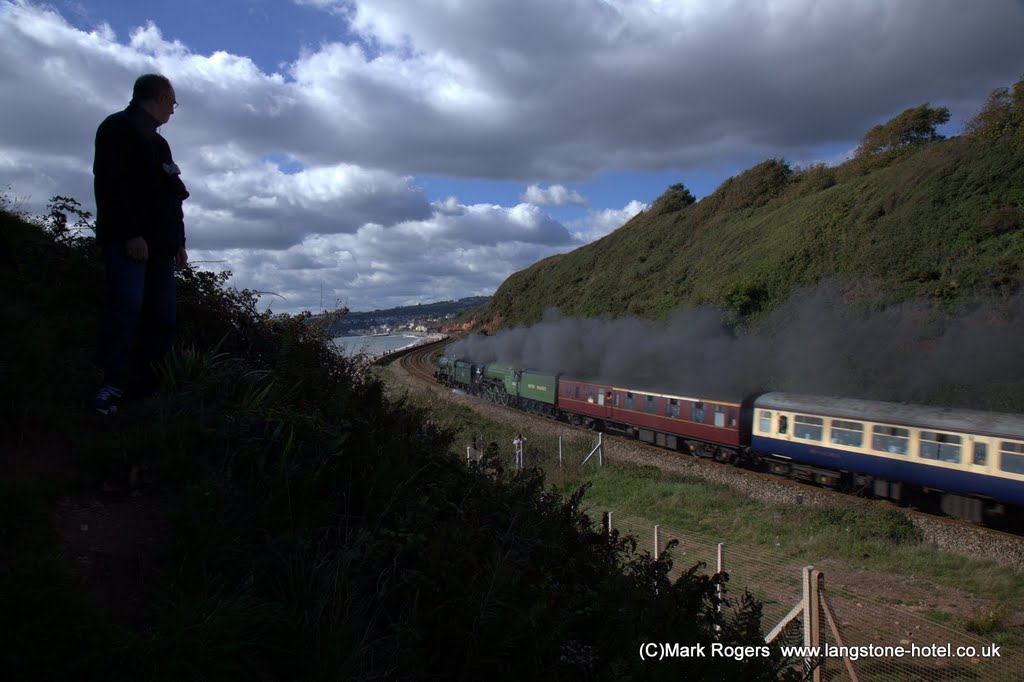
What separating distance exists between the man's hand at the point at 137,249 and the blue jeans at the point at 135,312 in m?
0.12

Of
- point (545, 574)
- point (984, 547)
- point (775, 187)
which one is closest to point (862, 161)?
point (775, 187)

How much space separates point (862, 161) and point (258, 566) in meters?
50.1

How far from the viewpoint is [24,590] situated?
6.38 ft

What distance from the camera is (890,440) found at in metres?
14.3

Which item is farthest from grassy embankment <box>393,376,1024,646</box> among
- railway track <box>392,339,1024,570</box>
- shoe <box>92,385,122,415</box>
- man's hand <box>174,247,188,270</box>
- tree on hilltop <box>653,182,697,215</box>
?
tree on hilltop <box>653,182,697,215</box>

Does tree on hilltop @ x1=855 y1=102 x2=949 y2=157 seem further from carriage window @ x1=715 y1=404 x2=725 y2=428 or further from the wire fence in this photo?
the wire fence

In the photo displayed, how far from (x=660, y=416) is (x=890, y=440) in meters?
7.93

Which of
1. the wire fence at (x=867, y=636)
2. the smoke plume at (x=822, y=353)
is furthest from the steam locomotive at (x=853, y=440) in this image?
the wire fence at (x=867, y=636)

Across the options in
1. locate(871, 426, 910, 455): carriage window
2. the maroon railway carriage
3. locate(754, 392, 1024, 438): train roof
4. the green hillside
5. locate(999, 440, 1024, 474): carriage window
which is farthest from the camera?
the green hillside

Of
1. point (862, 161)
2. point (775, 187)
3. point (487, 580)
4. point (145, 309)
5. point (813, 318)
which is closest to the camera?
point (487, 580)

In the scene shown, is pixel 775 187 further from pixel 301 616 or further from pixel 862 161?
pixel 301 616

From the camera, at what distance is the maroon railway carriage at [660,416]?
18797mm

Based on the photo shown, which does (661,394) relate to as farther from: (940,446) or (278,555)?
(278,555)

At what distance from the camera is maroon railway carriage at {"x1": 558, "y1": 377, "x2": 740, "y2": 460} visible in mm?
18797
